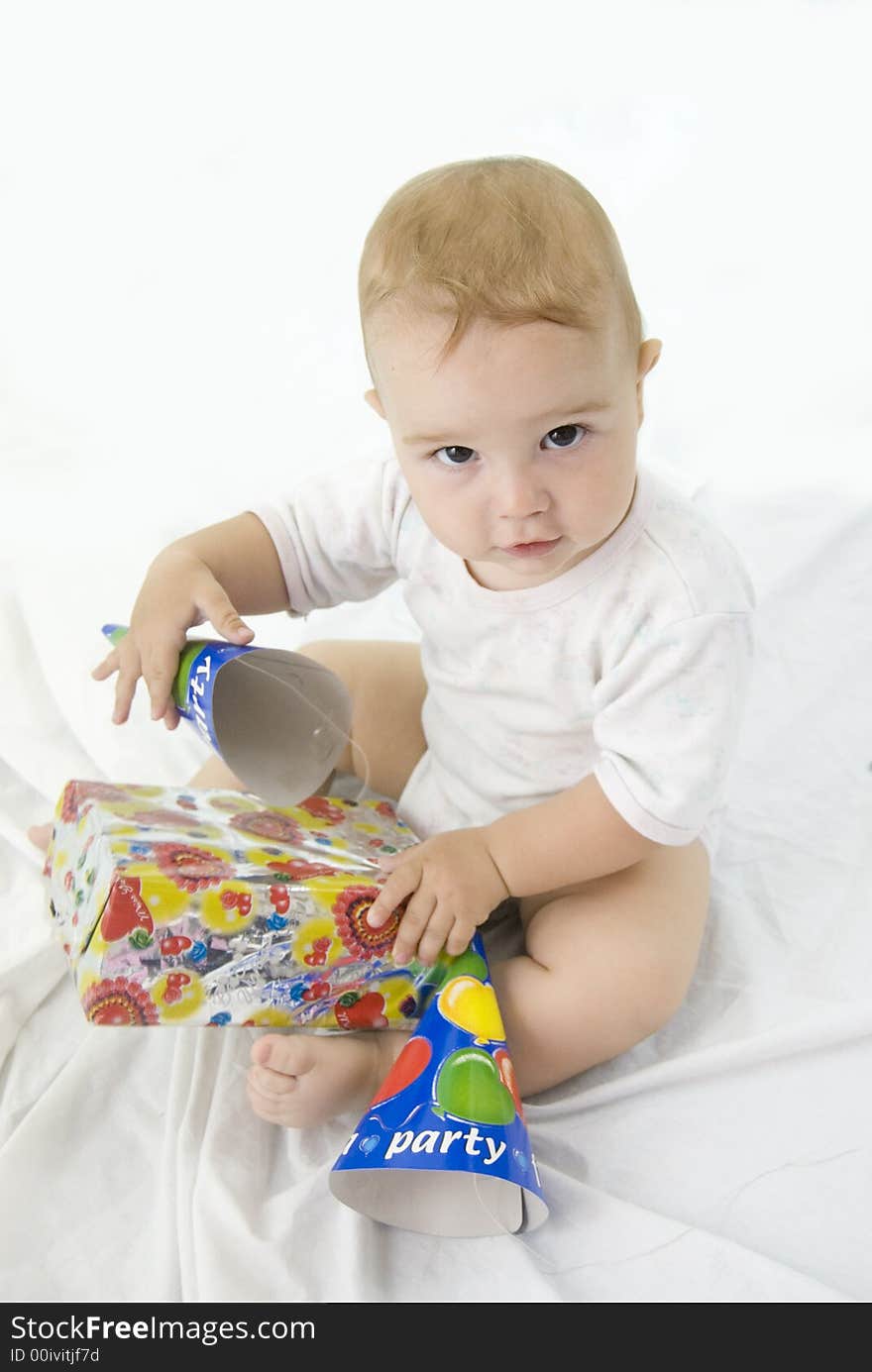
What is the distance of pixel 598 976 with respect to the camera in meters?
0.96

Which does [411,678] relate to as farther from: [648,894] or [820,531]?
[820,531]

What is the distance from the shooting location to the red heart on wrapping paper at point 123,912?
882 millimetres

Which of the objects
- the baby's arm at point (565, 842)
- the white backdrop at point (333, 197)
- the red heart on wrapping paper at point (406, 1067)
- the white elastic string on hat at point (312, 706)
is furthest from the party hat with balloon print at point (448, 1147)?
the white backdrop at point (333, 197)

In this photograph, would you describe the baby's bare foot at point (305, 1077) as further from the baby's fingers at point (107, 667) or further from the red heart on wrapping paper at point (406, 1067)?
the baby's fingers at point (107, 667)

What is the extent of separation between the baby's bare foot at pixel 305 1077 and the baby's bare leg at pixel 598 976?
0.11m

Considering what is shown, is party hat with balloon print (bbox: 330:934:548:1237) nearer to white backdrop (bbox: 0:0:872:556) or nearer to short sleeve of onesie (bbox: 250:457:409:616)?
short sleeve of onesie (bbox: 250:457:409:616)

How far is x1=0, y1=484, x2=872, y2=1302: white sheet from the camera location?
2.75ft

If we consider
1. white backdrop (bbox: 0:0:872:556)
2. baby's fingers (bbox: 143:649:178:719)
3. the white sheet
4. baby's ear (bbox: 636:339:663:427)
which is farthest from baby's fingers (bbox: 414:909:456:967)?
white backdrop (bbox: 0:0:872:556)

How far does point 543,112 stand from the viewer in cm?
220

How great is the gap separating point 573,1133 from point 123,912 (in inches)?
12.8

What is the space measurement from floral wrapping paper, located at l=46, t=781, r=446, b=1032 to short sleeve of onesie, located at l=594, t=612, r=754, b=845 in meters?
0.18

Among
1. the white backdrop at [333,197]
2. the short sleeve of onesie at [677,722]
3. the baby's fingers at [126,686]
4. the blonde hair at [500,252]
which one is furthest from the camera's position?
the white backdrop at [333,197]

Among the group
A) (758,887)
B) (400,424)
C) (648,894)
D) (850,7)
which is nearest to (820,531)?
(758,887)

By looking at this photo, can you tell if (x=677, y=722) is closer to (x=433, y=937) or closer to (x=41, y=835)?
(x=433, y=937)
